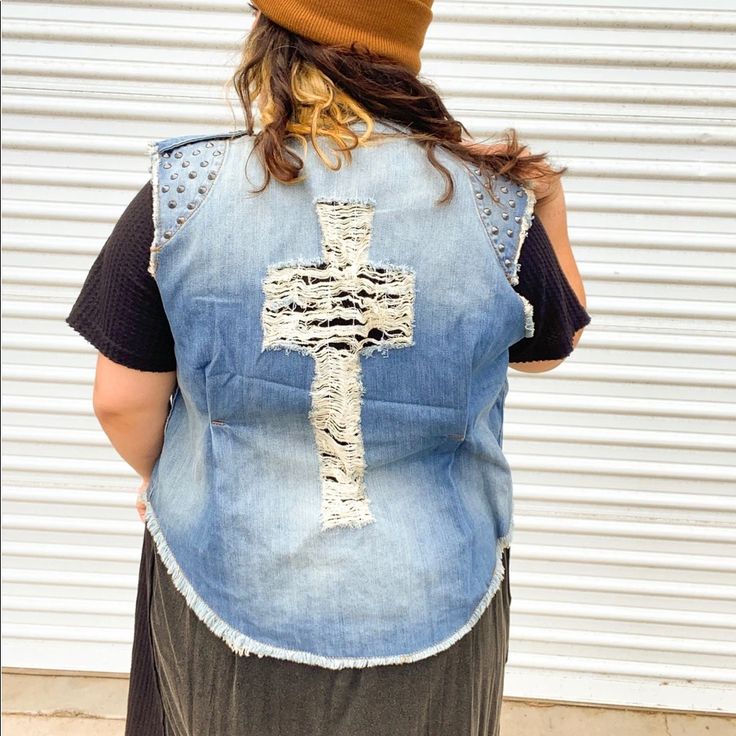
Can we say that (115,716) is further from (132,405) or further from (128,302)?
(128,302)

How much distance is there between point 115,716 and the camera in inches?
108

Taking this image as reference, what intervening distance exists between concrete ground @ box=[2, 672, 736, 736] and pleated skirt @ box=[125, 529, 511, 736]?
1595 millimetres

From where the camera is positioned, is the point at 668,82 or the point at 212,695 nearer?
the point at 212,695

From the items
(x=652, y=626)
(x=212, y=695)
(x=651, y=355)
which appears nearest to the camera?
(x=212, y=695)

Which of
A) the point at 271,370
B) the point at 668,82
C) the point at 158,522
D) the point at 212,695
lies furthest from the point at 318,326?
the point at 668,82

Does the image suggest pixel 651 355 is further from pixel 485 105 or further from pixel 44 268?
pixel 44 268

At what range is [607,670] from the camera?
2.80m

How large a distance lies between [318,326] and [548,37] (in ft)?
5.46

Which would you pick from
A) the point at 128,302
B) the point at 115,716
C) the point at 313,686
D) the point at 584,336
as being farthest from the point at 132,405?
the point at 115,716

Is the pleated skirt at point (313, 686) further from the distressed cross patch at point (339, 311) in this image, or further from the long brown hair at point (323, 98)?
the long brown hair at point (323, 98)

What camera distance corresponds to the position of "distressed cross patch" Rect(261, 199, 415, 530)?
104 cm

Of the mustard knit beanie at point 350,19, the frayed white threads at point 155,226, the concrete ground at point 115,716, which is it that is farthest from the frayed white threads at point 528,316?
the concrete ground at point 115,716

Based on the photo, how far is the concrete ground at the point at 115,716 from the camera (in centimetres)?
270

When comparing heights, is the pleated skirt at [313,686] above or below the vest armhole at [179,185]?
below
